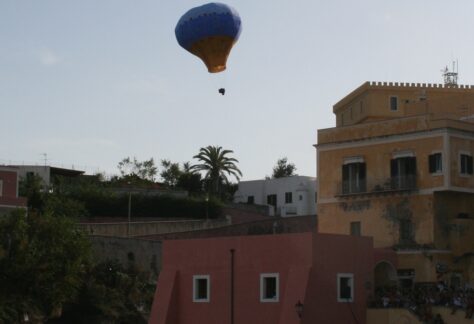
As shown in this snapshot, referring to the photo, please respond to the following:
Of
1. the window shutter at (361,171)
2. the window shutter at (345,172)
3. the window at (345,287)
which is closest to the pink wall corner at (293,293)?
the window at (345,287)

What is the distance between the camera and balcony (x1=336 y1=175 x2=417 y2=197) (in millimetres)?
43219

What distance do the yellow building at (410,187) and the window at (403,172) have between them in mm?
43

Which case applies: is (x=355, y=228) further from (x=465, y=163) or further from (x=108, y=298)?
(x=108, y=298)

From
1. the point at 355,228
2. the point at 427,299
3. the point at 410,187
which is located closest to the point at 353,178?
the point at 355,228

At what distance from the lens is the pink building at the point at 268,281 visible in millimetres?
37281

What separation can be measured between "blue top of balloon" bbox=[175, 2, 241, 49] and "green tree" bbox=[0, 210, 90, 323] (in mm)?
16127

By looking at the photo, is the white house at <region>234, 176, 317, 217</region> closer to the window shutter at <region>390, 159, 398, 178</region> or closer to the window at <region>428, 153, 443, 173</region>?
the window shutter at <region>390, 159, 398, 178</region>

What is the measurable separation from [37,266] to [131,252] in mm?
11911

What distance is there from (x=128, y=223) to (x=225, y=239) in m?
27.8

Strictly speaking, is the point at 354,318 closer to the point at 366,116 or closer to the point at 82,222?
the point at 366,116

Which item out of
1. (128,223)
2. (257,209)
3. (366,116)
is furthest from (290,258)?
(257,209)

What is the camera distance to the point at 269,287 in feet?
127

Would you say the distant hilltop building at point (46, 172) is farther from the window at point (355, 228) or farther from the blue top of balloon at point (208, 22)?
the blue top of balloon at point (208, 22)

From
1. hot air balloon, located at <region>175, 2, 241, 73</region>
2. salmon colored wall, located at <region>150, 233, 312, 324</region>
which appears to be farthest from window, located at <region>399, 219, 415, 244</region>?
hot air balloon, located at <region>175, 2, 241, 73</region>
